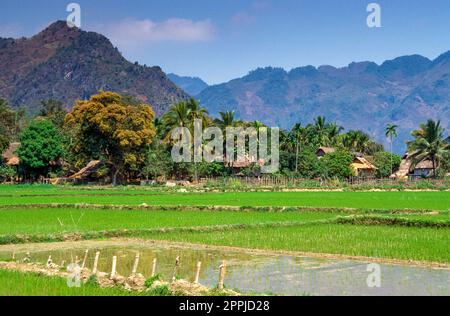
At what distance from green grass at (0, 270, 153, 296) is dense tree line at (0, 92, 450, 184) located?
38.5m

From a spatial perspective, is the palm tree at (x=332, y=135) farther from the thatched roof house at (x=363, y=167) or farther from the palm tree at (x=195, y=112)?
the palm tree at (x=195, y=112)

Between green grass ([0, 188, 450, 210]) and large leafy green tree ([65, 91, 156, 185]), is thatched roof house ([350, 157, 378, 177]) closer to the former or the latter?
large leafy green tree ([65, 91, 156, 185])

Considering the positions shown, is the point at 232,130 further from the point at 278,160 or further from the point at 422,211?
the point at 422,211

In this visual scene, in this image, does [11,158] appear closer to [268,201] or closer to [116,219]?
[268,201]

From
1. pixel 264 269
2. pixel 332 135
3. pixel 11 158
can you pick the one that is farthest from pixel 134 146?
pixel 264 269

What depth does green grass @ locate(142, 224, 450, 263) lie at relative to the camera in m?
14.3

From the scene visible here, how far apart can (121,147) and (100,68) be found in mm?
142056

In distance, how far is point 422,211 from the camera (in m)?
24.9

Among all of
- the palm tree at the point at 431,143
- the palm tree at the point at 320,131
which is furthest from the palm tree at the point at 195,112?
the palm tree at the point at 320,131

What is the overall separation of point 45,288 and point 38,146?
151ft

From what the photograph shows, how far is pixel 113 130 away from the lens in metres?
49.4

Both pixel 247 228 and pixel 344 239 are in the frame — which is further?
pixel 247 228

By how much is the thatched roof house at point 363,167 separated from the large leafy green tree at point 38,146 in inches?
1278
